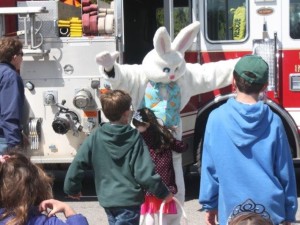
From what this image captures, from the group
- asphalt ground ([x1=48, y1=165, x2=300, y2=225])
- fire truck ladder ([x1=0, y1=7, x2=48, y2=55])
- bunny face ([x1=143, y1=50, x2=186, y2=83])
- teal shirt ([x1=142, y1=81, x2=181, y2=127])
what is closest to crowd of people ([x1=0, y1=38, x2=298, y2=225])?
teal shirt ([x1=142, y1=81, x2=181, y2=127])

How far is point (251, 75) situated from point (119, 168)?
1.24m

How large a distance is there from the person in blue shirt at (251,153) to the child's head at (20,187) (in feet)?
3.93

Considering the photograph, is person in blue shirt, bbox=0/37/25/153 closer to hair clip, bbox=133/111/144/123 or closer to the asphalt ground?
hair clip, bbox=133/111/144/123

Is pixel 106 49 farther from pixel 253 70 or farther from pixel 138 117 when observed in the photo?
pixel 253 70

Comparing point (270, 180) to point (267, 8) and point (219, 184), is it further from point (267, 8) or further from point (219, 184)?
point (267, 8)

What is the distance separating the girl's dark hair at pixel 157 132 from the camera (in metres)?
5.26

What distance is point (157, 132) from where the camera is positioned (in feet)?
17.3

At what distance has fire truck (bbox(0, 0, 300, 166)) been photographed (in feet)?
22.9

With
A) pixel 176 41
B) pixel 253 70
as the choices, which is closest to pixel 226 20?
pixel 176 41

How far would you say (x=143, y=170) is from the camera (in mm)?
4316

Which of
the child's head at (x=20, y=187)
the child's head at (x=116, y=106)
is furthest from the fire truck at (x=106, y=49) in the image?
the child's head at (x=20, y=187)

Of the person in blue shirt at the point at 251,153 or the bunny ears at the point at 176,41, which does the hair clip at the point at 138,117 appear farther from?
the person in blue shirt at the point at 251,153

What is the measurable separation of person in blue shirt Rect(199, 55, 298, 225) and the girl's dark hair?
160 centimetres

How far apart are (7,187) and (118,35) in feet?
14.6
